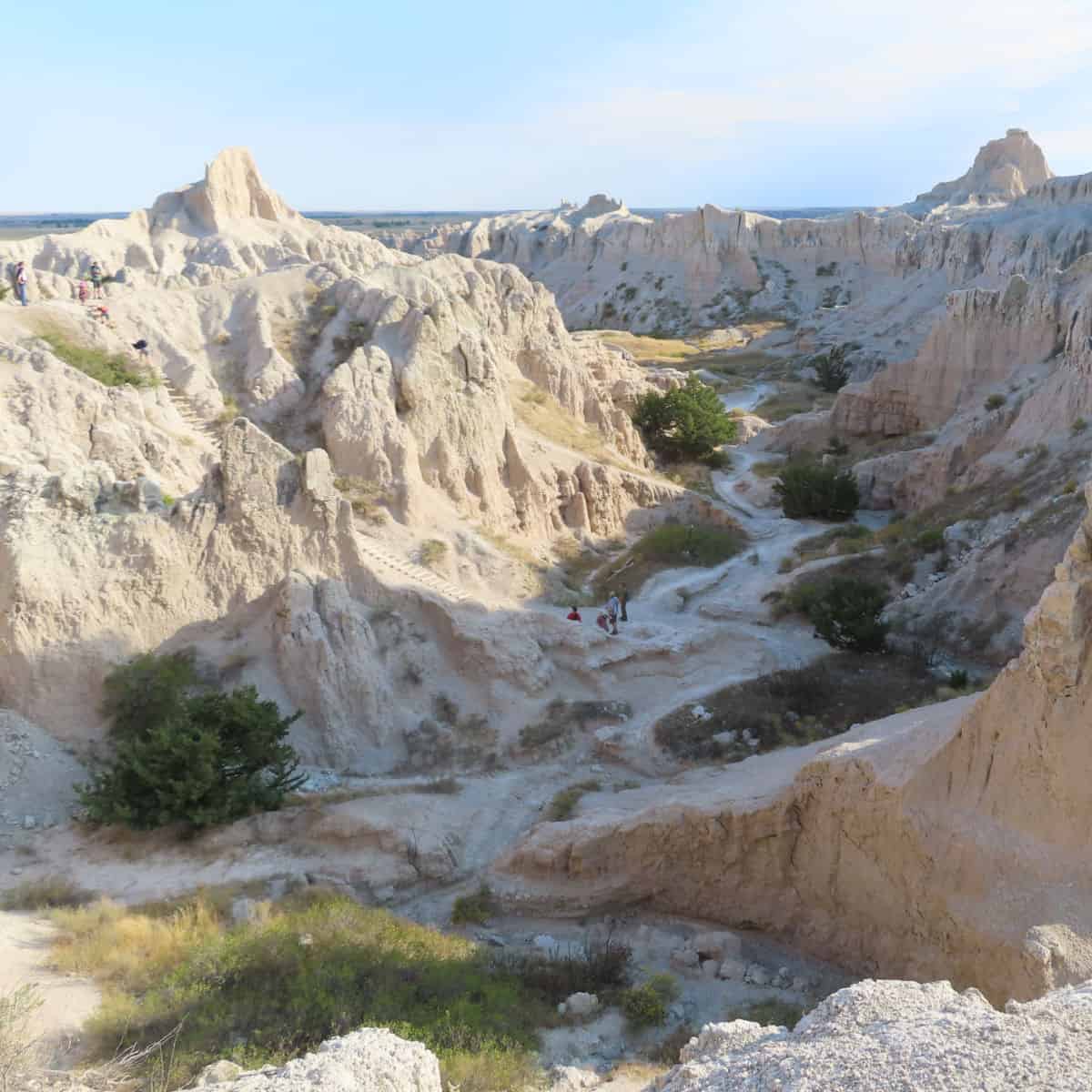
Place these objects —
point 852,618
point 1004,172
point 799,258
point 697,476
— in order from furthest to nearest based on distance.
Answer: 1. point 1004,172
2. point 799,258
3. point 697,476
4. point 852,618

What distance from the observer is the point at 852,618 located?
56.1 ft

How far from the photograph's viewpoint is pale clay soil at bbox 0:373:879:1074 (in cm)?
829

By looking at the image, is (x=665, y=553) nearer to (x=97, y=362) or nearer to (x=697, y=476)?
(x=697, y=476)

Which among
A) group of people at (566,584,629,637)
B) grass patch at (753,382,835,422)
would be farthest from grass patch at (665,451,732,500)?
group of people at (566,584,629,637)

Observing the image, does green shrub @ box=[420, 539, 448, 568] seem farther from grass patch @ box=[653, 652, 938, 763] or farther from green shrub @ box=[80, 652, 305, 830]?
grass patch @ box=[653, 652, 938, 763]

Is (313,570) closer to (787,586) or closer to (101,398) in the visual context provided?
(101,398)

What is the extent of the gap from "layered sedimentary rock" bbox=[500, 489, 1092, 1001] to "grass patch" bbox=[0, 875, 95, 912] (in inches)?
190

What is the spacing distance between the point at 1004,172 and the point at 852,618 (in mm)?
85913

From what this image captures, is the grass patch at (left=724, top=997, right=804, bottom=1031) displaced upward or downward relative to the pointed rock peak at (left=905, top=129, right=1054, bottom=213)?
downward

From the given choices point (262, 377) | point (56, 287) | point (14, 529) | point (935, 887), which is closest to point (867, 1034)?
point (935, 887)

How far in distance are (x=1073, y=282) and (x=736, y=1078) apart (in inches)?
1217

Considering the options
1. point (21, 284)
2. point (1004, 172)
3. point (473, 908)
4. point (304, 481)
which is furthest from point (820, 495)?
point (1004, 172)

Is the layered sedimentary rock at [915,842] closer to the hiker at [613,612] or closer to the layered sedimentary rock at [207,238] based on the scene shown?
the hiker at [613,612]

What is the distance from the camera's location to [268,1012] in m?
7.46
